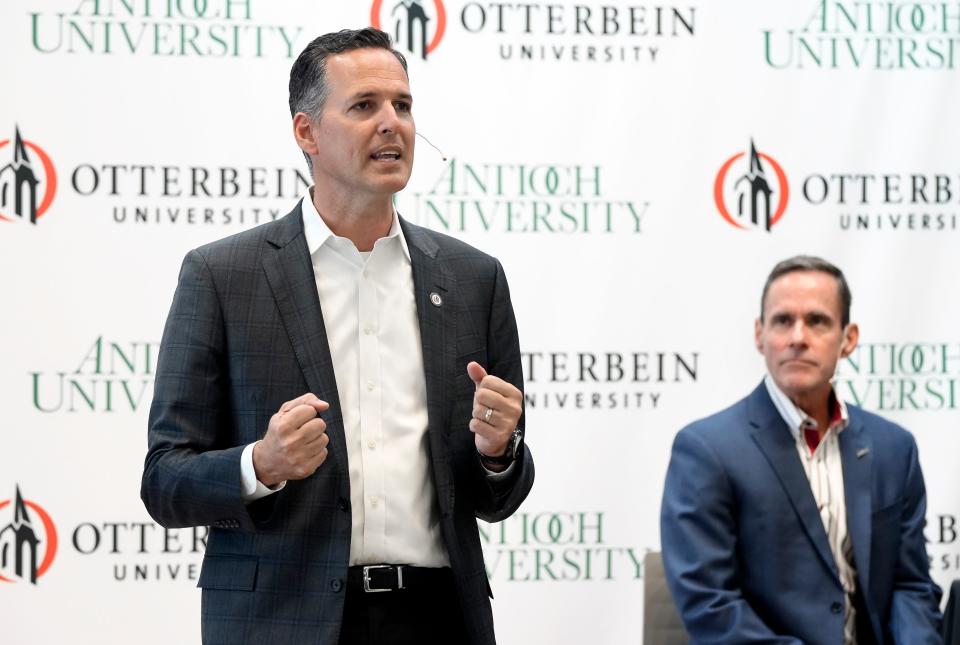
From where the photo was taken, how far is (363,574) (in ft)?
6.40

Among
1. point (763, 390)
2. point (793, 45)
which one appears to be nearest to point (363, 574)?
point (763, 390)

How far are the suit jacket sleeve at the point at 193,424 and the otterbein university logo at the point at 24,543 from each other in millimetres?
1683

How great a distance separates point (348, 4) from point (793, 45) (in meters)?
1.36

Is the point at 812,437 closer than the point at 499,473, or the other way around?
the point at 499,473

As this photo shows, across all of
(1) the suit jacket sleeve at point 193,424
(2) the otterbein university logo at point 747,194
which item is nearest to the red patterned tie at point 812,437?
(2) the otterbein university logo at point 747,194

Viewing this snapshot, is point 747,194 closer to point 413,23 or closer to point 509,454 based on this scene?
point 413,23

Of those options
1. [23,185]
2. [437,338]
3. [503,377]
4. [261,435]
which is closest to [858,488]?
[503,377]

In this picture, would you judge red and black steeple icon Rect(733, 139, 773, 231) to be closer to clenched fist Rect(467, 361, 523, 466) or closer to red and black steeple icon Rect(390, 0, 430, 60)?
red and black steeple icon Rect(390, 0, 430, 60)

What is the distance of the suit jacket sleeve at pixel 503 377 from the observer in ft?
6.71

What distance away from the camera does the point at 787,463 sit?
111 inches

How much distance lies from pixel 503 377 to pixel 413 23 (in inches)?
69.3

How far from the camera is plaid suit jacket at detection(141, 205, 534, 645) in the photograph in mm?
1914

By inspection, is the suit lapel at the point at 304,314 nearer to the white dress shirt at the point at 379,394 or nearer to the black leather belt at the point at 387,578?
the white dress shirt at the point at 379,394

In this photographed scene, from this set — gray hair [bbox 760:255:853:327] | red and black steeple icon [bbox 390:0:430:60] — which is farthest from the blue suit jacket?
red and black steeple icon [bbox 390:0:430:60]
